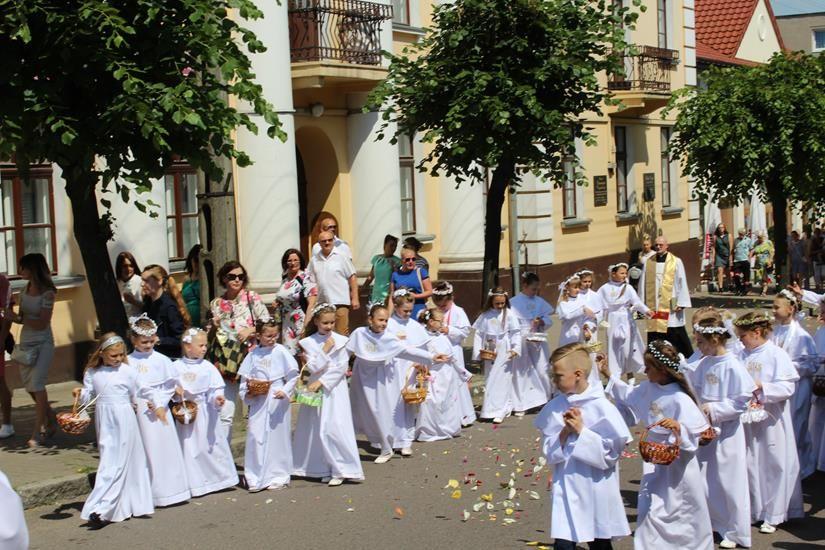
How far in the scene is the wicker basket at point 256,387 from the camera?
10.8 metres

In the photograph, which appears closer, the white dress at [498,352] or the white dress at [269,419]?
the white dress at [269,419]

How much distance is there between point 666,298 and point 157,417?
346 inches

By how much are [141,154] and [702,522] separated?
209 inches

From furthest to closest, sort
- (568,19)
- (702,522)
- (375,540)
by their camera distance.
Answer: (568,19) < (375,540) < (702,522)

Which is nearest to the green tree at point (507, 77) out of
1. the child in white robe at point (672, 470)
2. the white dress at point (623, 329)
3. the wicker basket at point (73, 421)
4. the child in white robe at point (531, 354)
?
the child in white robe at point (531, 354)

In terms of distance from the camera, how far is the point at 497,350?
1444 centimetres

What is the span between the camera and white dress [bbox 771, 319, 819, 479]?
10.3 meters

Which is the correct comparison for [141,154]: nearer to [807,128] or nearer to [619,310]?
[619,310]

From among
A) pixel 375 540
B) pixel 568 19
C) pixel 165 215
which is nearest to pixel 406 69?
pixel 568 19

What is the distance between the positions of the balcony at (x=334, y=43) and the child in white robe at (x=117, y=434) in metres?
9.42

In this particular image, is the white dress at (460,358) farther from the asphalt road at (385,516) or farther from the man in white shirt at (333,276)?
the asphalt road at (385,516)

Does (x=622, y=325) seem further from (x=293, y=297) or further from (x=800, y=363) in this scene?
(x=800, y=363)

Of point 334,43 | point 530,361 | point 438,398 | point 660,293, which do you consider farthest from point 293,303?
point 334,43

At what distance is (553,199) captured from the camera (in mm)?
25781
